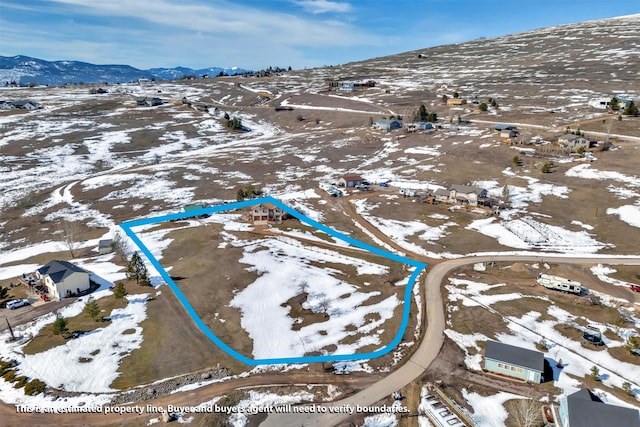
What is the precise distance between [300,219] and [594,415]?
49.7 metres

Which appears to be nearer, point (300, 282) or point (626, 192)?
point (300, 282)

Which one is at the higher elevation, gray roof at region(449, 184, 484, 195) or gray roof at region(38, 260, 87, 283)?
gray roof at region(449, 184, 484, 195)

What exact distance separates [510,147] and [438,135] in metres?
22.7

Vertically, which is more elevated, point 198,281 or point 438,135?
point 438,135

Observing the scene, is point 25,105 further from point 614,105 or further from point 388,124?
point 614,105

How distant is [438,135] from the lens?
115375mm

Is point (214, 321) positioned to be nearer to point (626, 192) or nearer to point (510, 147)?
point (626, 192)

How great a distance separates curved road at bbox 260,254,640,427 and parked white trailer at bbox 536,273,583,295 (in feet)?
23.1

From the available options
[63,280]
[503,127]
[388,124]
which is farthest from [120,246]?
[503,127]

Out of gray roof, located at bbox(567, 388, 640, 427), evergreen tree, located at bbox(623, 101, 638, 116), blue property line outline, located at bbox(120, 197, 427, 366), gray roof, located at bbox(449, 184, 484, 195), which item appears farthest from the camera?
evergreen tree, located at bbox(623, 101, 638, 116)

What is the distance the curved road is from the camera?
28625 mm

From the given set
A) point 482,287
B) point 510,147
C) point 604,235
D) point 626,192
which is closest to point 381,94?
point 510,147

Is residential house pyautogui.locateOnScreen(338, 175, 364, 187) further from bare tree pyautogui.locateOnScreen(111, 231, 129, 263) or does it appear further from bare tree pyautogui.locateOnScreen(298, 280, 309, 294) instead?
bare tree pyautogui.locateOnScreen(111, 231, 129, 263)

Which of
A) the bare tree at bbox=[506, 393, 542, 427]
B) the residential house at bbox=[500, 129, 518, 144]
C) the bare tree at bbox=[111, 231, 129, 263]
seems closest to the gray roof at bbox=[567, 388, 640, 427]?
the bare tree at bbox=[506, 393, 542, 427]
